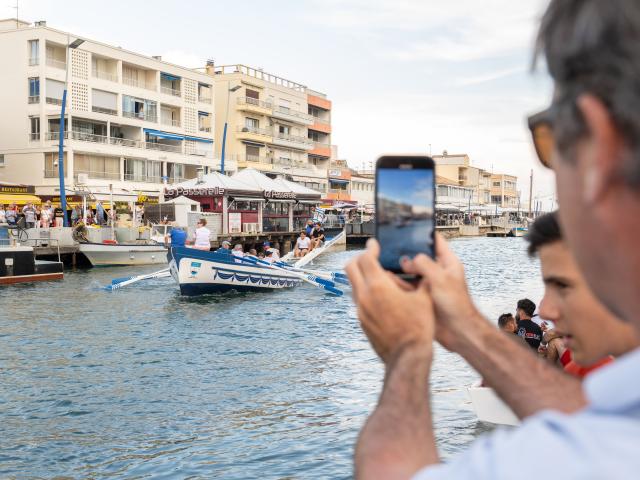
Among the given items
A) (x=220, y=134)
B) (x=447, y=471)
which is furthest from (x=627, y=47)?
(x=220, y=134)

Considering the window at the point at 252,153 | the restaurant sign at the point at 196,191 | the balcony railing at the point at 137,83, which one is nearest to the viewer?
the restaurant sign at the point at 196,191

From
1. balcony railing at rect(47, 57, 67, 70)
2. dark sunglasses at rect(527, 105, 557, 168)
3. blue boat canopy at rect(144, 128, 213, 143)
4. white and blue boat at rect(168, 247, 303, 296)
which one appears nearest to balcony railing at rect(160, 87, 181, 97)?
blue boat canopy at rect(144, 128, 213, 143)

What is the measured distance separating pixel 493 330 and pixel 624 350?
49cm

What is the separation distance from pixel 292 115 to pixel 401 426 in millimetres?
71817

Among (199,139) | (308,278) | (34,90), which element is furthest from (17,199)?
(308,278)

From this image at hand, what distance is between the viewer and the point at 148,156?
52.5 m

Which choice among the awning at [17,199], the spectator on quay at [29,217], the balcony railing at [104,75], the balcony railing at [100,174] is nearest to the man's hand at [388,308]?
the spectator on quay at [29,217]

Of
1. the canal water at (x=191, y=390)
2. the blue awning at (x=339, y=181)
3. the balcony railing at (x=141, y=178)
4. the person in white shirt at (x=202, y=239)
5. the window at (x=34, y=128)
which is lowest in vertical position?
the canal water at (x=191, y=390)

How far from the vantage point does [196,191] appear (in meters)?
40.5

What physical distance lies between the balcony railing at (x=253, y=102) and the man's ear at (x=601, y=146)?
65.9 m

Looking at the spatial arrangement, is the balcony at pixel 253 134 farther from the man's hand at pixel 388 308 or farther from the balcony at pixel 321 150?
the man's hand at pixel 388 308

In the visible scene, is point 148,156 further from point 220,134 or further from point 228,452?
point 228,452

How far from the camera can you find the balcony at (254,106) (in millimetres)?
65312

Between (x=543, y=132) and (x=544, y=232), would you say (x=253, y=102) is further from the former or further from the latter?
(x=543, y=132)
